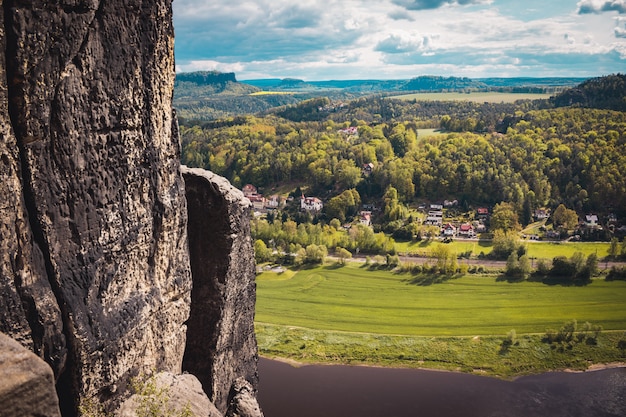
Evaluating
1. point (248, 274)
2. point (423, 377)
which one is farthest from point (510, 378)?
point (248, 274)

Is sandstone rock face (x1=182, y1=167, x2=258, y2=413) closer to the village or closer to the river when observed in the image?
the river

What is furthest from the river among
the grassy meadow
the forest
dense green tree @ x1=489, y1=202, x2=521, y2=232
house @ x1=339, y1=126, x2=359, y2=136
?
house @ x1=339, y1=126, x2=359, y2=136

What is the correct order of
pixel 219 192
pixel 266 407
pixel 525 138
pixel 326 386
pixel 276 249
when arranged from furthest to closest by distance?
pixel 525 138 < pixel 276 249 < pixel 326 386 < pixel 266 407 < pixel 219 192

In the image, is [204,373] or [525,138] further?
[525,138]

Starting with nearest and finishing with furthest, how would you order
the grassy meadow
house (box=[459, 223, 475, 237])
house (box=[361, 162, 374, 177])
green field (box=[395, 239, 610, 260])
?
the grassy meadow < green field (box=[395, 239, 610, 260]) < house (box=[459, 223, 475, 237]) < house (box=[361, 162, 374, 177])

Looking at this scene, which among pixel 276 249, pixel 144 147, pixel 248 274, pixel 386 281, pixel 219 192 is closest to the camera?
pixel 144 147

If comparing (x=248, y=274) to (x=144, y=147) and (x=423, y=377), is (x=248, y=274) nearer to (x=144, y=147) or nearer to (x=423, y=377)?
(x=144, y=147)

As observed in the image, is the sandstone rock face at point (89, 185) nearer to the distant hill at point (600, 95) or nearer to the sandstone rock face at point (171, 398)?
the sandstone rock face at point (171, 398)
